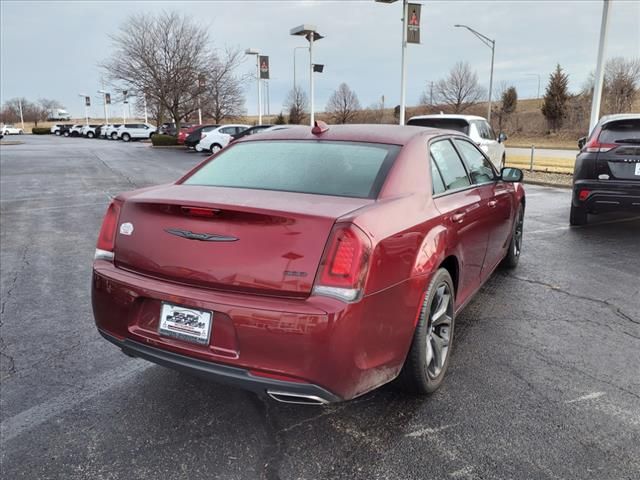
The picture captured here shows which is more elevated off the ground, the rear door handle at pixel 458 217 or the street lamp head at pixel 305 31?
the street lamp head at pixel 305 31

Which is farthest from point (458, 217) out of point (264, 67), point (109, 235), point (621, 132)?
point (264, 67)

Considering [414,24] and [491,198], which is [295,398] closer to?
[491,198]

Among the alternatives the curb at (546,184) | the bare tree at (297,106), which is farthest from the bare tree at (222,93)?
the curb at (546,184)

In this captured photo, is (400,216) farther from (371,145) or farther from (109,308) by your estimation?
(109,308)

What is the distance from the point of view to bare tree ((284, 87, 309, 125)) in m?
49.5

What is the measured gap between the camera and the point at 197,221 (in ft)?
8.50

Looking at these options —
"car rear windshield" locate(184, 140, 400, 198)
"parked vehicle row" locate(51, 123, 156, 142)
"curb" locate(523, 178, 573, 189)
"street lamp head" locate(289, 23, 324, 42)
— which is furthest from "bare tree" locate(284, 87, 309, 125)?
"car rear windshield" locate(184, 140, 400, 198)

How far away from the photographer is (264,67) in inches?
→ 1177

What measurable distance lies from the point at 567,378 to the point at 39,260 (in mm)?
5787

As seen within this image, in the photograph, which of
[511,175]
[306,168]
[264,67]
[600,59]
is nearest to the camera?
[306,168]

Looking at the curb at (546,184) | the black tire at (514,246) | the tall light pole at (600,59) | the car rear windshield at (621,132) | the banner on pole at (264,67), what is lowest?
the curb at (546,184)

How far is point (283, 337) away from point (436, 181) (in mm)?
1604

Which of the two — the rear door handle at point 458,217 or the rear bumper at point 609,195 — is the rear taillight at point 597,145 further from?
the rear door handle at point 458,217

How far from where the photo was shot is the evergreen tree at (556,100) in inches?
2109
